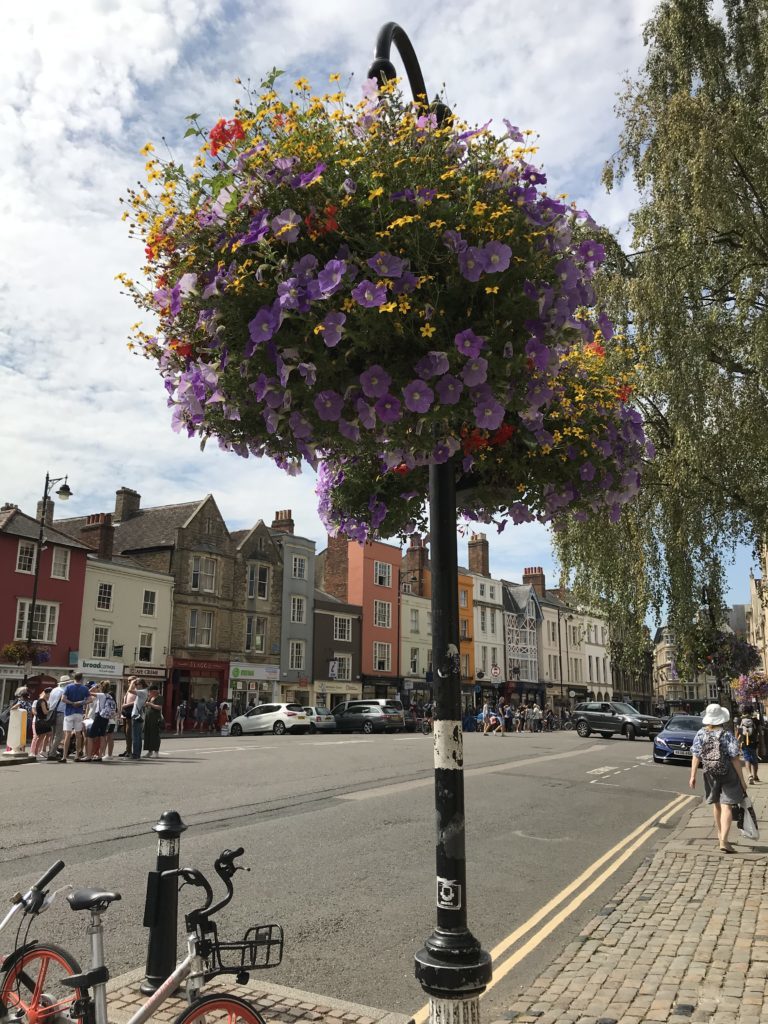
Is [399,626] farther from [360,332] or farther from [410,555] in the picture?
[360,332]

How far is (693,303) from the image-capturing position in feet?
33.6

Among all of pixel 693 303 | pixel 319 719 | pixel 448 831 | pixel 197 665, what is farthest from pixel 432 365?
pixel 197 665

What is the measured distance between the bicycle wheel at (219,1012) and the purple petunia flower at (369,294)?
2676mm

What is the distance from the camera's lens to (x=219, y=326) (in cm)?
319

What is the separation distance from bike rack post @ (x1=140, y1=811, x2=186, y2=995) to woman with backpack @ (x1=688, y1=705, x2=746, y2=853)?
24.4 feet

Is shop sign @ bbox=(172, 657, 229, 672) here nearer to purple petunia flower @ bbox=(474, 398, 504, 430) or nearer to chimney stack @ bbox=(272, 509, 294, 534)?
chimney stack @ bbox=(272, 509, 294, 534)

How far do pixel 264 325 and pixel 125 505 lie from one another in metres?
46.3

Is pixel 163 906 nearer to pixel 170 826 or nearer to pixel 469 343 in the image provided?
pixel 170 826

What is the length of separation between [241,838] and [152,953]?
5.04 metres

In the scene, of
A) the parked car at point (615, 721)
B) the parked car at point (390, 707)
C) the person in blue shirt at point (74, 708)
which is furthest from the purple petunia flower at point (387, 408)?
the parked car at point (615, 721)

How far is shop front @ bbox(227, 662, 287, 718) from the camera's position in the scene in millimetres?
→ 44094

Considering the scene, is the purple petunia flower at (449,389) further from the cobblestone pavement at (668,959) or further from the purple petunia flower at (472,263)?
the cobblestone pavement at (668,959)

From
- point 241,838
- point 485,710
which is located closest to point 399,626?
point 485,710

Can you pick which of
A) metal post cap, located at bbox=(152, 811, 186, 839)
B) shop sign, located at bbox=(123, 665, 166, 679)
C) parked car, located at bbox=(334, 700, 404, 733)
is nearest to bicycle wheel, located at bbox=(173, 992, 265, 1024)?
metal post cap, located at bbox=(152, 811, 186, 839)
